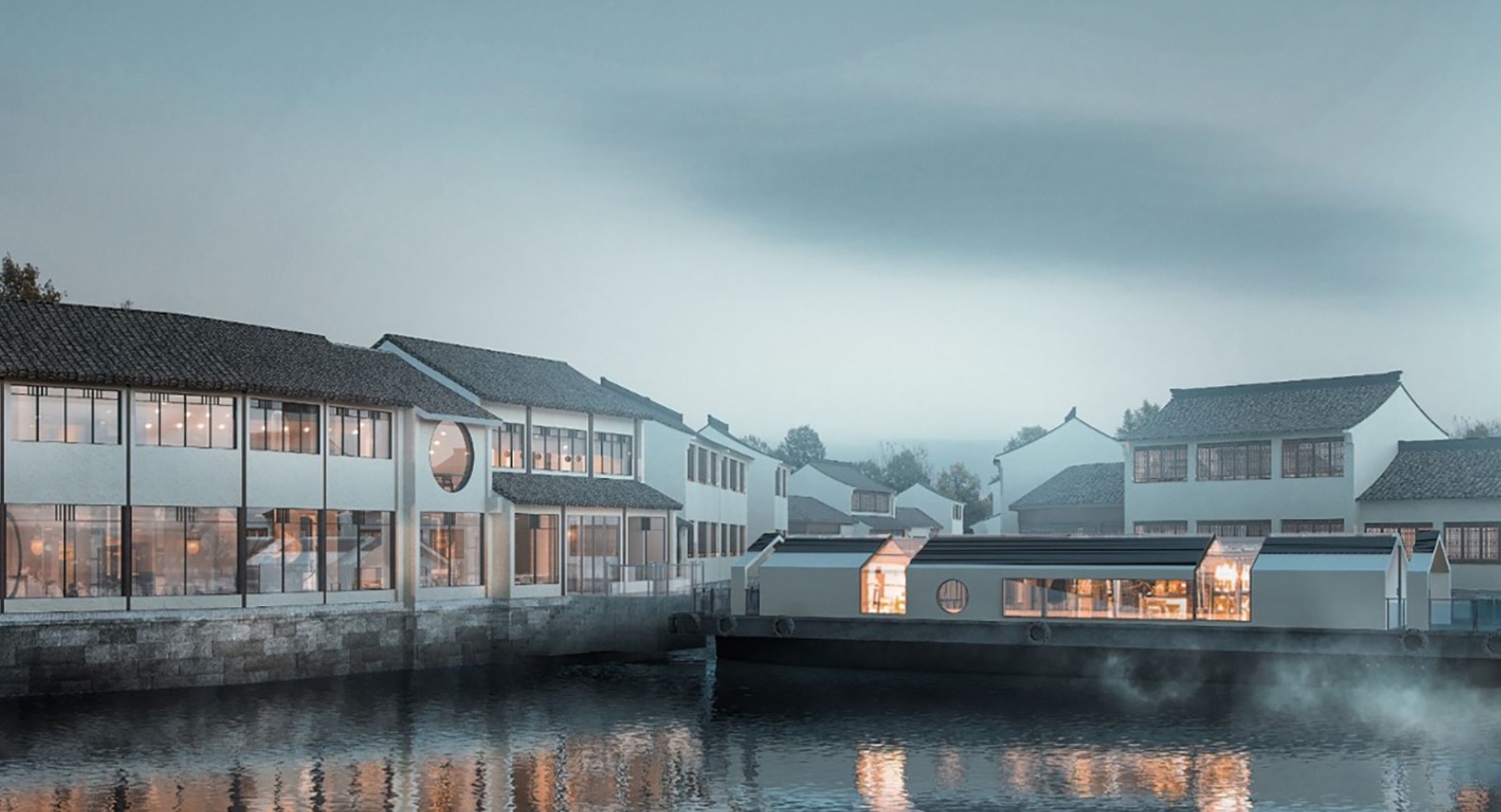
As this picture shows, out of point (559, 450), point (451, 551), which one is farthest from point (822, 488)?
point (451, 551)

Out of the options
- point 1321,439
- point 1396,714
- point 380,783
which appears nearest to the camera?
point 380,783

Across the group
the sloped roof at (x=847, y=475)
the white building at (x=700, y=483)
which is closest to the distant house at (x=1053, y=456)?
the sloped roof at (x=847, y=475)

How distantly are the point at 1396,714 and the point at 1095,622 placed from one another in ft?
32.5

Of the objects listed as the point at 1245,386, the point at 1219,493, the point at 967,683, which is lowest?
the point at 967,683

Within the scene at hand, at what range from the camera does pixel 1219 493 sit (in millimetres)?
Result: 68688

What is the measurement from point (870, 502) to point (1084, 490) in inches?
1390

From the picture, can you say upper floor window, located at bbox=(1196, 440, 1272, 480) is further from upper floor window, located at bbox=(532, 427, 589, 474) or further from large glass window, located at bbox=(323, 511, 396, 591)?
large glass window, located at bbox=(323, 511, 396, 591)

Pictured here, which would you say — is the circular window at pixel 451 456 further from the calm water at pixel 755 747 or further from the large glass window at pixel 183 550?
the calm water at pixel 755 747

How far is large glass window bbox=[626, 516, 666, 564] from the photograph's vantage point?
63062 mm

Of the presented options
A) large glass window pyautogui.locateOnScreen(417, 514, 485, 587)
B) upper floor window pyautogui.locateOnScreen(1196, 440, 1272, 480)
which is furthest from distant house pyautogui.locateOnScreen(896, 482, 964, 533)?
large glass window pyautogui.locateOnScreen(417, 514, 485, 587)

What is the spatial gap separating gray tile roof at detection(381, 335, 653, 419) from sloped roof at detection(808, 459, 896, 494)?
45637 millimetres

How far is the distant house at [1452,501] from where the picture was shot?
2411 inches

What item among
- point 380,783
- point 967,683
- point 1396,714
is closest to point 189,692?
point 380,783

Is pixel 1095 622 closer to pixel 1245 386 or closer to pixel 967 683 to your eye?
pixel 967 683
